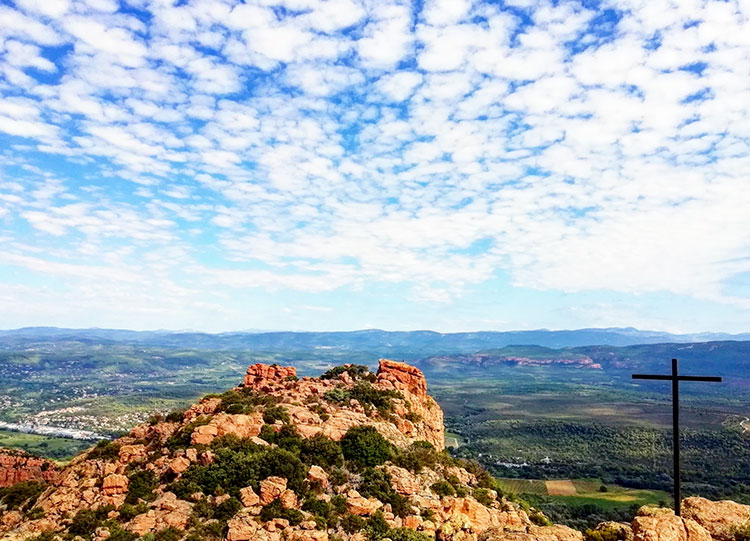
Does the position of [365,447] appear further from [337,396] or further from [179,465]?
[179,465]

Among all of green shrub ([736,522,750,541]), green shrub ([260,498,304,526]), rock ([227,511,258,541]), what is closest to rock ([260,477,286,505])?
green shrub ([260,498,304,526])

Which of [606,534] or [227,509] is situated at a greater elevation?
[606,534]

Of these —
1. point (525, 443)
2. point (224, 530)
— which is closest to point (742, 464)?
point (525, 443)

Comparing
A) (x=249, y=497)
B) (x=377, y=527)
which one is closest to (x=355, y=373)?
(x=249, y=497)

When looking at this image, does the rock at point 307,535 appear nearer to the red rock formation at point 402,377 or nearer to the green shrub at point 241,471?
the green shrub at point 241,471

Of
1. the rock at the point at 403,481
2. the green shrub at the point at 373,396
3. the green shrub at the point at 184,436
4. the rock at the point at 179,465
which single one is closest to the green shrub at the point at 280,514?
the rock at the point at 179,465

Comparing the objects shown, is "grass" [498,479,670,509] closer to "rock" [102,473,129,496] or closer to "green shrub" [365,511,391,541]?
"green shrub" [365,511,391,541]

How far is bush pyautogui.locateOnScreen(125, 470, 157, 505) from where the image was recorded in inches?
1096

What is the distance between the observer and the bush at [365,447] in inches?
1271

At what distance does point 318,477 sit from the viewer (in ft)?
96.3

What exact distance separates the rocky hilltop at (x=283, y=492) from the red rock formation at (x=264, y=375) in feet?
19.7

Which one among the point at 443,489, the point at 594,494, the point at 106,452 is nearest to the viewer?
the point at 443,489

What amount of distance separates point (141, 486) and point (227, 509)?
6.40 metres

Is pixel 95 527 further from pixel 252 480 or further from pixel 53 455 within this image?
pixel 53 455
